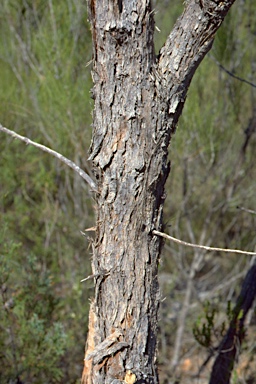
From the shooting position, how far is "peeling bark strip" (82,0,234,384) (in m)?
1.81

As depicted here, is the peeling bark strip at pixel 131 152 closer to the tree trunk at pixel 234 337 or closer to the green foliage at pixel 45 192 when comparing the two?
the tree trunk at pixel 234 337

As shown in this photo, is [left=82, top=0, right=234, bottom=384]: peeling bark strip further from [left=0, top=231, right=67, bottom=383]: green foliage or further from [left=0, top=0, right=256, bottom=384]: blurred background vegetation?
[left=0, top=0, right=256, bottom=384]: blurred background vegetation

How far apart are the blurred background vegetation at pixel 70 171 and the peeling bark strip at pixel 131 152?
1.51 m

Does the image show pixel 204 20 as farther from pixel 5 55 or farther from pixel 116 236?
pixel 5 55

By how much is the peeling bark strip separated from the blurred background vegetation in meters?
1.51

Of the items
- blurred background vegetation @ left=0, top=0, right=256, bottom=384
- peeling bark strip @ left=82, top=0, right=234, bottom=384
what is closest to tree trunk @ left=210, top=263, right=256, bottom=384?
blurred background vegetation @ left=0, top=0, right=256, bottom=384

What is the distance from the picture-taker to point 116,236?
191cm

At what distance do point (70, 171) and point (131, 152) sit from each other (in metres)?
3.27

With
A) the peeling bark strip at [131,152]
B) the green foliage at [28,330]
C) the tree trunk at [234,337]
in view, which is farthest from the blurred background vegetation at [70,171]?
the peeling bark strip at [131,152]

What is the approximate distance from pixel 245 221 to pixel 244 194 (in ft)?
2.46

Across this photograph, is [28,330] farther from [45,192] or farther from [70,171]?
[70,171]

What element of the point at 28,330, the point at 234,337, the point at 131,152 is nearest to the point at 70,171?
the point at 28,330

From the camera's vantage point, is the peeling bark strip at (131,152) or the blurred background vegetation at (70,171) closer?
the peeling bark strip at (131,152)

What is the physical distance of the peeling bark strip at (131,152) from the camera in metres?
1.81
